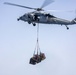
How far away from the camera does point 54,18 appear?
50094mm

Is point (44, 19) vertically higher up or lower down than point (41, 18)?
lower down

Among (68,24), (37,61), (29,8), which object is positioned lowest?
(37,61)

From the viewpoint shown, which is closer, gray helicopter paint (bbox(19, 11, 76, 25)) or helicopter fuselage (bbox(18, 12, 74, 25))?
helicopter fuselage (bbox(18, 12, 74, 25))

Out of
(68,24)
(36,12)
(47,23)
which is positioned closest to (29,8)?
→ (36,12)

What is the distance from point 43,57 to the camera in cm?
5253

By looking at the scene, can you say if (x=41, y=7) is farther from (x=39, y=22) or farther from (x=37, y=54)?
(x=37, y=54)

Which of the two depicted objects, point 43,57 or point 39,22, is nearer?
point 39,22

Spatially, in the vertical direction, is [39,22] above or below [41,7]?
below

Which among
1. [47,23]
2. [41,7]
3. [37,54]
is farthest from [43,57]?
[41,7]

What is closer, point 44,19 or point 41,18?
point 41,18

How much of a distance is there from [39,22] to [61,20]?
16.9 ft

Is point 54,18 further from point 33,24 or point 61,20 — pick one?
point 33,24

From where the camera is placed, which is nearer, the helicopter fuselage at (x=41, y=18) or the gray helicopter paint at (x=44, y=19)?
the helicopter fuselage at (x=41, y=18)

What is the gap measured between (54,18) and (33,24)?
502 centimetres
